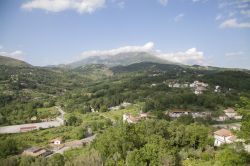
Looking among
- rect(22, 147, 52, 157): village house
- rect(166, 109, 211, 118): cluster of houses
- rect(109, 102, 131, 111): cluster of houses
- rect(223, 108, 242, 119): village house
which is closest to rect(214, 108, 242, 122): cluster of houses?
rect(223, 108, 242, 119): village house

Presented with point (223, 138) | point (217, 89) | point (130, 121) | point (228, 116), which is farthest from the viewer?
point (217, 89)

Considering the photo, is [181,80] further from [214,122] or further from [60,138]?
[60,138]

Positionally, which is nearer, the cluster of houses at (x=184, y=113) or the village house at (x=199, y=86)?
the cluster of houses at (x=184, y=113)

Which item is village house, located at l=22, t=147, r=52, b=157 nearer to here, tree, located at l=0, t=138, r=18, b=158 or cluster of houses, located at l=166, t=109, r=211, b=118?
tree, located at l=0, t=138, r=18, b=158

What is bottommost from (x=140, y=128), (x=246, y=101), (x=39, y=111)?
(x=39, y=111)

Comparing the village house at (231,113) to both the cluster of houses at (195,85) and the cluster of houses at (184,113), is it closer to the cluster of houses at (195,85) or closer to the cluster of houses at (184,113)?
the cluster of houses at (184,113)

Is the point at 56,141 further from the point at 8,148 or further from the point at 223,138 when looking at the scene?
the point at 223,138

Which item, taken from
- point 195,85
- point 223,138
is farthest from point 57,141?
point 195,85

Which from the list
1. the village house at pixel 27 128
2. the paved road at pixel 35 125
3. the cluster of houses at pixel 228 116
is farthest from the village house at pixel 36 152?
the cluster of houses at pixel 228 116

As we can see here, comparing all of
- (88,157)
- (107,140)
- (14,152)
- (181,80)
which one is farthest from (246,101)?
(181,80)

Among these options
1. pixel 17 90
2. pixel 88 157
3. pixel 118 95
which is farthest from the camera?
pixel 17 90

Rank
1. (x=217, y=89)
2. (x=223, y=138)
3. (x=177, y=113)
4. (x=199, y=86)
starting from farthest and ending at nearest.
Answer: (x=199, y=86), (x=217, y=89), (x=177, y=113), (x=223, y=138)
